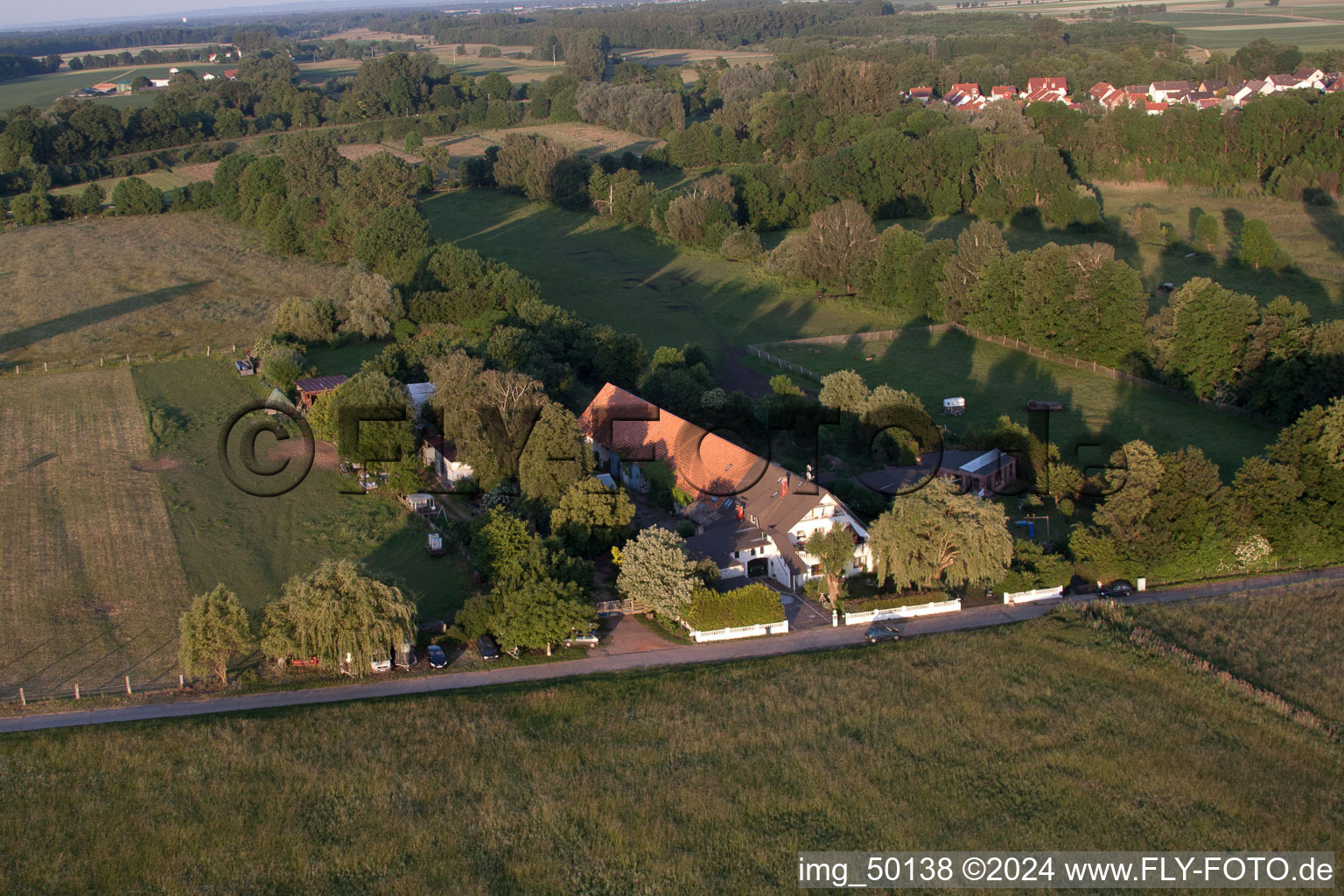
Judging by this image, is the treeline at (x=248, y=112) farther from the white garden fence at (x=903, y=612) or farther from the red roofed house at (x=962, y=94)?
the white garden fence at (x=903, y=612)

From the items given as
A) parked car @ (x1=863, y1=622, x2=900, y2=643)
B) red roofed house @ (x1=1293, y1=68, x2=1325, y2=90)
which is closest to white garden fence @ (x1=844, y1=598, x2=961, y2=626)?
parked car @ (x1=863, y1=622, x2=900, y2=643)

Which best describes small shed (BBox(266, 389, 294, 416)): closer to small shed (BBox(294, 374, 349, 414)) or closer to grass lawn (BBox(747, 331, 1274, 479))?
small shed (BBox(294, 374, 349, 414))

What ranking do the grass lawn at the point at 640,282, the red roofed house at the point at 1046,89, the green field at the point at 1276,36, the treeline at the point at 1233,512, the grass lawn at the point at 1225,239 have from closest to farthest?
the treeline at the point at 1233,512
the grass lawn at the point at 640,282
the grass lawn at the point at 1225,239
the red roofed house at the point at 1046,89
the green field at the point at 1276,36

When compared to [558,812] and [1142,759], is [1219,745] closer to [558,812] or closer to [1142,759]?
[1142,759]

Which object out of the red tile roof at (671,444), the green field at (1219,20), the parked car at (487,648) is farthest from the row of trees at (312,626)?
the green field at (1219,20)

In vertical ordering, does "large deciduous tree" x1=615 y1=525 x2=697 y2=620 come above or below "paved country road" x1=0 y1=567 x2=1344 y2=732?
above

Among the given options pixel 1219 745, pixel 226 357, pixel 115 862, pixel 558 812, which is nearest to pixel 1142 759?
pixel 1219 745
